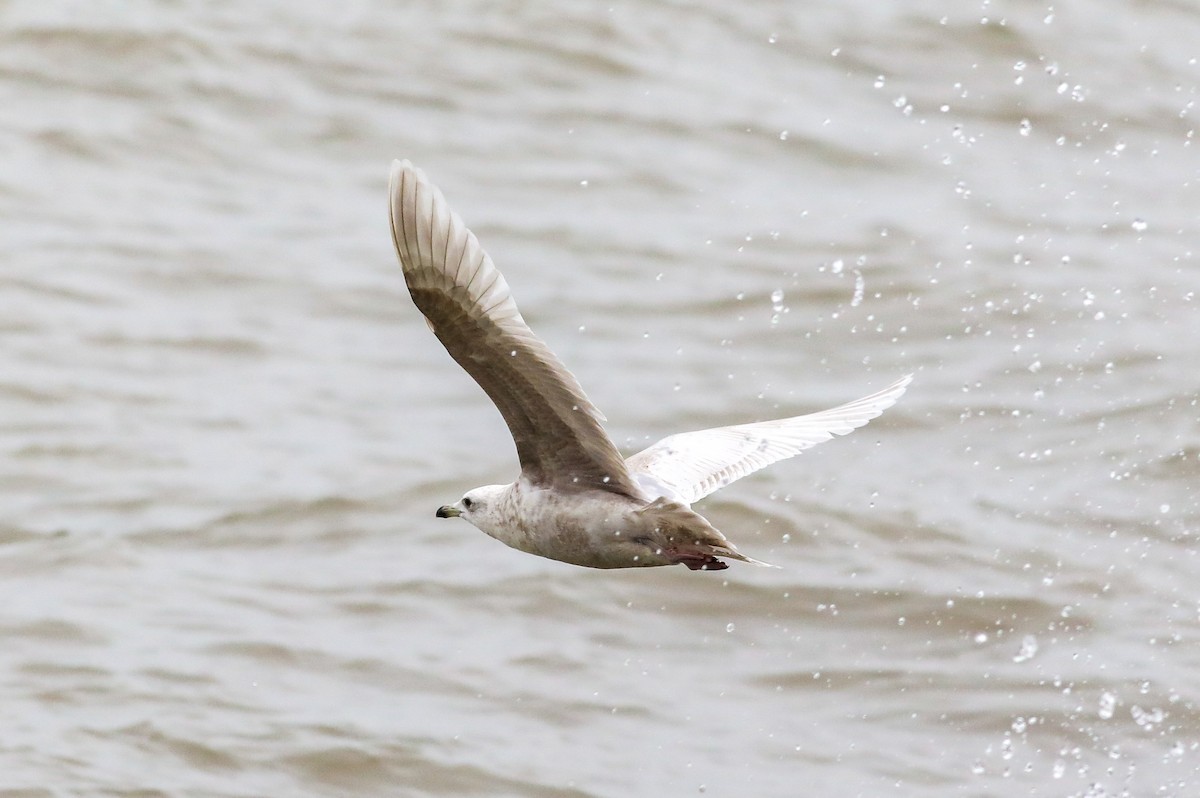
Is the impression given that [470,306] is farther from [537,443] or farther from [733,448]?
[733,448]

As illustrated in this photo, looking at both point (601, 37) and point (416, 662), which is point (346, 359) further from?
point (601, 37)

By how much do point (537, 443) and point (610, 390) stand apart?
5226mm

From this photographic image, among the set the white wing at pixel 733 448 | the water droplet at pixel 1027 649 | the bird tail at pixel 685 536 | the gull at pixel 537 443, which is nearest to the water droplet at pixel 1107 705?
the water droplet at pixel 1027 649

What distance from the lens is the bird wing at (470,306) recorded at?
4551mm

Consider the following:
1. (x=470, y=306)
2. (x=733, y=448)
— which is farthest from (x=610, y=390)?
(x=470, y=306)

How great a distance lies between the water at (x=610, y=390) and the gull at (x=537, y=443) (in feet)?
8.25

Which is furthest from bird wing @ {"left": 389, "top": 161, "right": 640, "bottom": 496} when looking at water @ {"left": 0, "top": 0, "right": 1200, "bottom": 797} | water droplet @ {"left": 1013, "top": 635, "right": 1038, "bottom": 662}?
water droplet @ {"left": 1013, "top": 635, "right": 1038, "bottom": 662}

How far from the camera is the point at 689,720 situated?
308 inches

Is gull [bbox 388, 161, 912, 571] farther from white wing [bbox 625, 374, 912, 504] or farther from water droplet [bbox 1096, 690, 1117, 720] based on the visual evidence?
water droplet [bbox 1096, 690, 1117, 720]

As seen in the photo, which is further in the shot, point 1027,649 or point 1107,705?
point 1027,649

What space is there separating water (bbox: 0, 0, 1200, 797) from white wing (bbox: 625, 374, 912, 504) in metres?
1.90

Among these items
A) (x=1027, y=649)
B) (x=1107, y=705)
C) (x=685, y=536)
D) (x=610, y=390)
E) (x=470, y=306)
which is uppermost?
(x=470, y=306)

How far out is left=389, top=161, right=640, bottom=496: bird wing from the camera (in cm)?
455

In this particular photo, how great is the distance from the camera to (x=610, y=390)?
10.2 m
